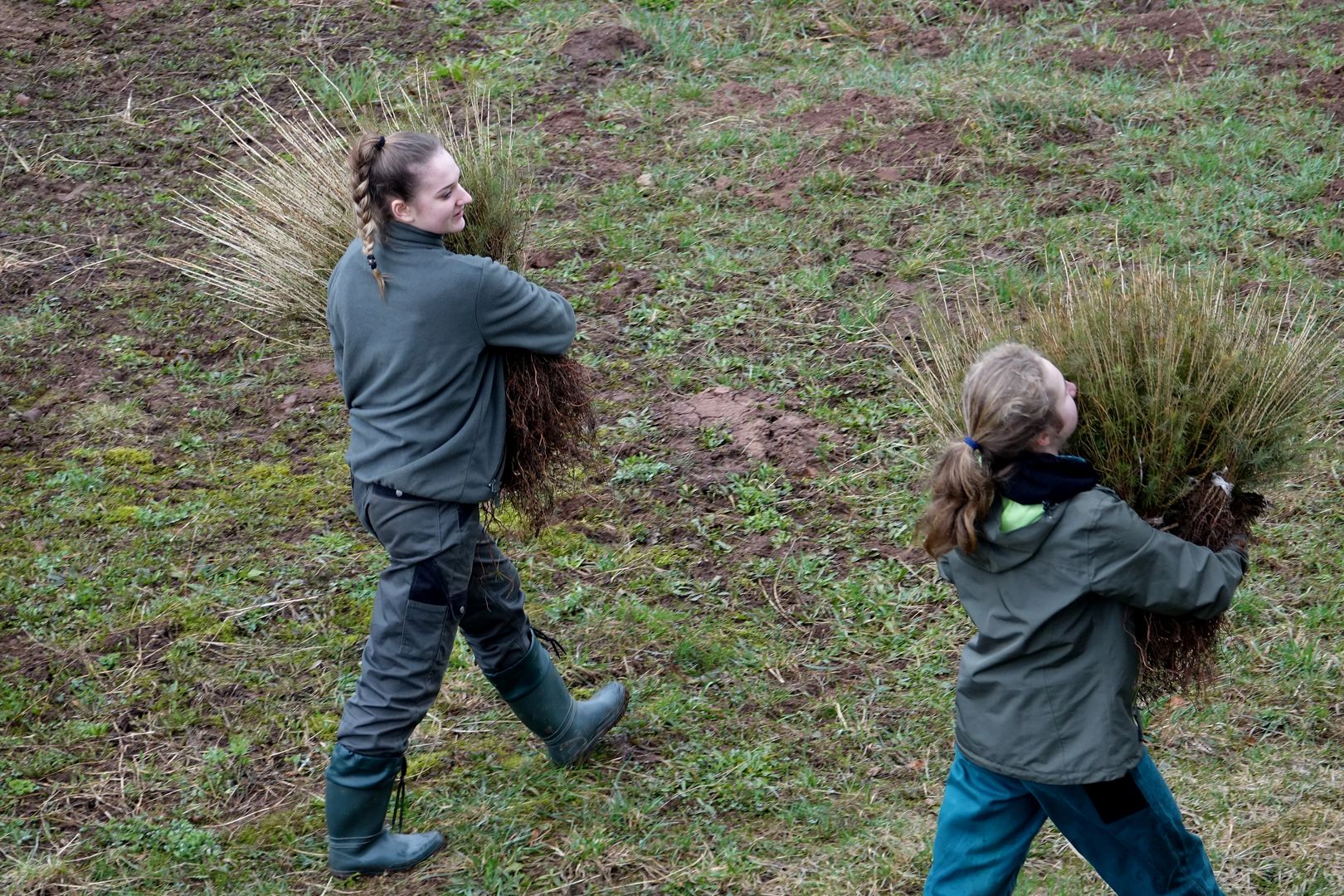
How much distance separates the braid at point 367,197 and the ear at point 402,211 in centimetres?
5

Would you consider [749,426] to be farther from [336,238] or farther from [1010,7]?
[1010,7]

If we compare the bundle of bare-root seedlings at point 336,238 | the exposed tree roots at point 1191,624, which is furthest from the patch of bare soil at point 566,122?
the exposed tree roots at point 1191,624

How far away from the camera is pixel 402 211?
10.2 feet

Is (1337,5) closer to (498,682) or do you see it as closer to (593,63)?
(593,63)

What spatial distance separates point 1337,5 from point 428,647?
7429 millimetres

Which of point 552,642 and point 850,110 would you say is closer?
point 552,642

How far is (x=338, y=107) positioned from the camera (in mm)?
8047

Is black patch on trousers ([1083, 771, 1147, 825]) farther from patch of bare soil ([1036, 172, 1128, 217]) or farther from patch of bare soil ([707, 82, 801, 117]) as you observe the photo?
patch of bare soil ([707, 82, 801, 117])

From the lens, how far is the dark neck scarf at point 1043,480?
248 centimetres

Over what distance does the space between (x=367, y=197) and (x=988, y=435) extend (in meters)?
1.58

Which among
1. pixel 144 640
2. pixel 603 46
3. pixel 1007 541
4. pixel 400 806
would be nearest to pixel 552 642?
pixel 400 806

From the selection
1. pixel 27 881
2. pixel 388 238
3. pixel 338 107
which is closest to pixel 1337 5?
pixel 338 107

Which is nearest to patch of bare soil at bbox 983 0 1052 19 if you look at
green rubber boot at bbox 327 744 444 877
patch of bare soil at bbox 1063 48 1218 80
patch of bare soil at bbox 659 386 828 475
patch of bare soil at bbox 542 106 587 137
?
patch of bare soil at bbox 1063 48 1218 80

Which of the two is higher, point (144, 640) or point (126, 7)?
point (126, 7)
